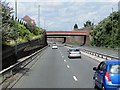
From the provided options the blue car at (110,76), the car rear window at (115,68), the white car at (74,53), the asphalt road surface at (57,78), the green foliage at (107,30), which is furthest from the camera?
the green foliage at (107,30)

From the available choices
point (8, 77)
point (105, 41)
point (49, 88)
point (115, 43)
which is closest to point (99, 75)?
point (49, 88)

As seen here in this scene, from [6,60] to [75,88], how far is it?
11825 mm

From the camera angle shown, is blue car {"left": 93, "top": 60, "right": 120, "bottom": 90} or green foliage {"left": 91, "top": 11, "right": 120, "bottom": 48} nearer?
blue car {"left": 93, "top": 60, "right": 120, "bottom": 90}

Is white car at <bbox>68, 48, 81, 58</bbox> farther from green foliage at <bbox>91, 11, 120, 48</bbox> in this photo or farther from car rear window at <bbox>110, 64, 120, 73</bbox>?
green foliage at <bbox>91, 11, 120, 48</bbox>

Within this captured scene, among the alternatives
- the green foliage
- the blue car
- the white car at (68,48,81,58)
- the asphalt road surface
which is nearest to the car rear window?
the blue car

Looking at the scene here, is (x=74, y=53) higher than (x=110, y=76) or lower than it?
lower

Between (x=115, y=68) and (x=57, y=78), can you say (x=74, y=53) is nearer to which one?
(x=57, y=78)

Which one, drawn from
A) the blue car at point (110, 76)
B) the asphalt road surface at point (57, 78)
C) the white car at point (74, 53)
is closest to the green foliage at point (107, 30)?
the white car at point (74, 53)

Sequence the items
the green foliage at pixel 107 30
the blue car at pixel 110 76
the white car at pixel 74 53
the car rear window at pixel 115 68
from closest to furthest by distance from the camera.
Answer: the blue car at pixel 110 76 → the car rear window at pixel 115 68 → the white car at pixel 74 53 → the green foliage at pixel 107 30

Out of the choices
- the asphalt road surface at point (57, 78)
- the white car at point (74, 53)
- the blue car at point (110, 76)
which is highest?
the blue car at point (110, 76)

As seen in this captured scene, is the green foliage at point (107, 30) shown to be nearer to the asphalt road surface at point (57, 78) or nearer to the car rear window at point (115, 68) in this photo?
the asphalt road surface at point (57, 78)

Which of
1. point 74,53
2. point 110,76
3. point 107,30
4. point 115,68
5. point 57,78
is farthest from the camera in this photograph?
point 107,30

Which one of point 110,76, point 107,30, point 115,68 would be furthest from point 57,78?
point 107,30

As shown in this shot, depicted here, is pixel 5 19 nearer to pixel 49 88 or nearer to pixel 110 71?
pixel 49 88
